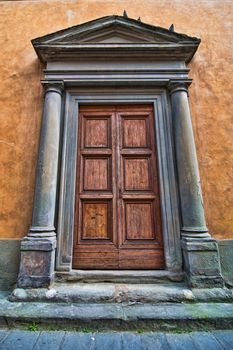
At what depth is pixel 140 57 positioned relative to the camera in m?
3.40

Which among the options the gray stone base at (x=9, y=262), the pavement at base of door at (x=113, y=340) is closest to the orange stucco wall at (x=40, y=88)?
the gray stone base at (x=9, y=262)

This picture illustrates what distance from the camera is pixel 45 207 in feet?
9.25

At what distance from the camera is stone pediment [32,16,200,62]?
333 cm

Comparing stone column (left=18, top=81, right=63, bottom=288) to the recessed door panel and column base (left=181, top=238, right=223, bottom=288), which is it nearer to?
the recessed door panel

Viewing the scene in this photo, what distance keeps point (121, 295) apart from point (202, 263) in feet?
3.49

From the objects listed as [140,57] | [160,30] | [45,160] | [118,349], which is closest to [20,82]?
[45,160]

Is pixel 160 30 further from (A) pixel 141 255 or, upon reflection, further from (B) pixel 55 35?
(A) pixel 141 255

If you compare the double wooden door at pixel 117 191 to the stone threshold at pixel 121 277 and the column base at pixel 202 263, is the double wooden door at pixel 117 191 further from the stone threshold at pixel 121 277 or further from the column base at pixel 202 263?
the column base at pixel 202 263

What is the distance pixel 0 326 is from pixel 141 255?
1.75 m

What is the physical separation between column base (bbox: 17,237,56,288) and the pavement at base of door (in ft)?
1.69

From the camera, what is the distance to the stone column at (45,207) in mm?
2545

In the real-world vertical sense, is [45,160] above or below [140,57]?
below

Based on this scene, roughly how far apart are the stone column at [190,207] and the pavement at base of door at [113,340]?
1.96ft

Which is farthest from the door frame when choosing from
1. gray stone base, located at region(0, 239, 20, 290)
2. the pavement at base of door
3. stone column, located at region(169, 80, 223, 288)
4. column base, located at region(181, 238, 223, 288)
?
the pavement at base of door
